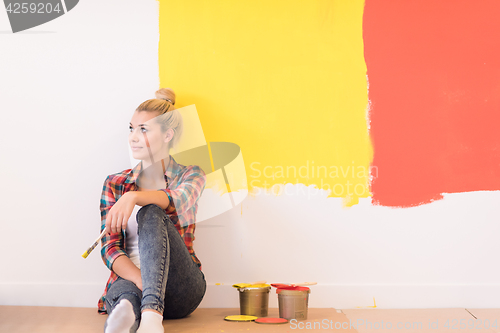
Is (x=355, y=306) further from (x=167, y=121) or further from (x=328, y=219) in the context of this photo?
(x=167, y=121)

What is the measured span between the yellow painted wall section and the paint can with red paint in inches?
19.4

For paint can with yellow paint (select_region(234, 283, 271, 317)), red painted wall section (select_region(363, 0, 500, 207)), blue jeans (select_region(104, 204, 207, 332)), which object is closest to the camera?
blue jeans (select_region(104, 204, 207, 332))

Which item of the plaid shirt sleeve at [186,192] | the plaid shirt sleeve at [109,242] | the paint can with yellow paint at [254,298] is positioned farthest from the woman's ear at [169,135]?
the paint can with yellow paint at [254,298]

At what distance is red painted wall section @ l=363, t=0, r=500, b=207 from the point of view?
68.0 inches

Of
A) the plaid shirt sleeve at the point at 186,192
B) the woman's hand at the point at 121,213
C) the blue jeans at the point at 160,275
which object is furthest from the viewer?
the plaid shirt sleeve at the point at 186,192

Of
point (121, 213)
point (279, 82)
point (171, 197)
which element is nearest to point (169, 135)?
point (171, 197)

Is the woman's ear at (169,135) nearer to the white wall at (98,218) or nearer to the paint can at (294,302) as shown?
the white wall at (98,218)

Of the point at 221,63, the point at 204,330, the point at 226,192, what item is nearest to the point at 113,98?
the point at 221,63

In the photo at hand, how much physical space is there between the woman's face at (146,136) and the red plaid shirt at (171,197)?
0.07 metres

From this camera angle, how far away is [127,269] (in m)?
1.29

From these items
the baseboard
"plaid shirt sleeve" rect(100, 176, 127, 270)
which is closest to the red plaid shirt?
"plaid shirt sleeve" rect(100, 176, 127, 270)

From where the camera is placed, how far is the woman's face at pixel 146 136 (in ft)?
4.86

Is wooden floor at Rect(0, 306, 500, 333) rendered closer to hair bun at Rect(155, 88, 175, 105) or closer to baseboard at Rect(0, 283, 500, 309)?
baseboard at Rect(0, 283, 500, 309)

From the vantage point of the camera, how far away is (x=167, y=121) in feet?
4.98
